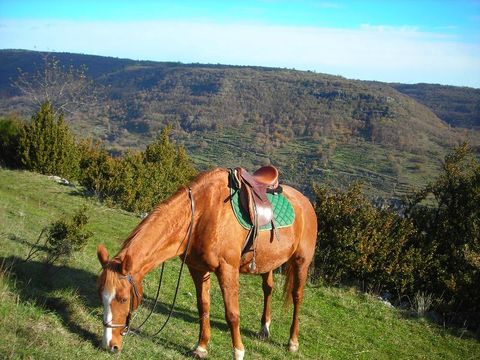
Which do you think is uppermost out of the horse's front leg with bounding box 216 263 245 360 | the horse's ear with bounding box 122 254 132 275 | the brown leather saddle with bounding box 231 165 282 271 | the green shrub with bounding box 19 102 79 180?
the brown leather saddle with bounding box 231 165 282 271

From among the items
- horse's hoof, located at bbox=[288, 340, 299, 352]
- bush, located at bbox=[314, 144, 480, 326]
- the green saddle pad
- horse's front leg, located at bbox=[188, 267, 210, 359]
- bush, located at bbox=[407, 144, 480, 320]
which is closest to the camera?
the green saddle pad

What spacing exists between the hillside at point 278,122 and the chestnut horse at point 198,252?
153ft

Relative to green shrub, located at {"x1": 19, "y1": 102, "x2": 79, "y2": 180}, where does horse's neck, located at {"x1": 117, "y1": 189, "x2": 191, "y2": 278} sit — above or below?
above

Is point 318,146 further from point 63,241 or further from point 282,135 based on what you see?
point 63,241

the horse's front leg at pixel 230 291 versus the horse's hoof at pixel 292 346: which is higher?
the horse's front leg at pixel 230 291

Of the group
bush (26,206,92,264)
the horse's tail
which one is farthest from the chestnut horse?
bush (26,206,92,264)

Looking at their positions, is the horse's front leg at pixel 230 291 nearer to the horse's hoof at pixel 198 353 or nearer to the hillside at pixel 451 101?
the horse's hoof at pixel 198 353

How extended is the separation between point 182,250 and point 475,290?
7.13 meters

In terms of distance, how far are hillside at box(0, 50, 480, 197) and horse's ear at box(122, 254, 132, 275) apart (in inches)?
1900

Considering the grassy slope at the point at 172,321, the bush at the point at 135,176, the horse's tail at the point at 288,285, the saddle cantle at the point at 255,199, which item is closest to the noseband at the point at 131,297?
the grassy slope at the point at 172,321

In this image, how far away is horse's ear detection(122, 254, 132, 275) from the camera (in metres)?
3.63

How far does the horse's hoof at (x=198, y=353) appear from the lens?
472 cm

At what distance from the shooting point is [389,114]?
87938mm

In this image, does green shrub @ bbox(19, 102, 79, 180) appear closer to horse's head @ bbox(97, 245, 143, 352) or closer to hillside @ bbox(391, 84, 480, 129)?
horse's head @ bbox(97, 245, 143, 352)
